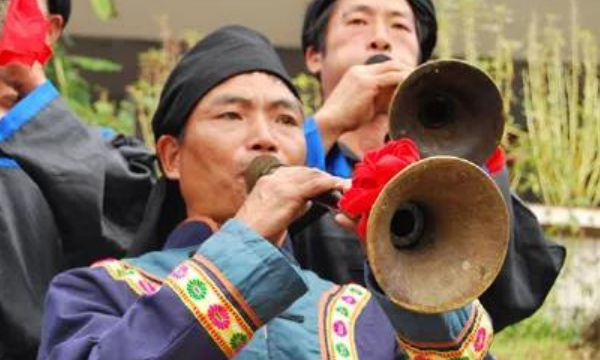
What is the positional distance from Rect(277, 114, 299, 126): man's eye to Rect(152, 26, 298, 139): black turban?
13cm

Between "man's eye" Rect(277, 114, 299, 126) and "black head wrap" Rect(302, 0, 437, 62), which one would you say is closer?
"man's eye" Rect(277, 114, 299, 126)

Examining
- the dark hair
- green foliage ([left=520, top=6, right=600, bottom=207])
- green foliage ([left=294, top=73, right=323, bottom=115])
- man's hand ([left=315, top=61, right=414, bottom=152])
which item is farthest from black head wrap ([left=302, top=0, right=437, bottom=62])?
green foliage ([left=520, top=6, right=600, bottom=207])

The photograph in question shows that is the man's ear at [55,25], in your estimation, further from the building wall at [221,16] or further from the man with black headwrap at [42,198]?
the building wall at [221,16]

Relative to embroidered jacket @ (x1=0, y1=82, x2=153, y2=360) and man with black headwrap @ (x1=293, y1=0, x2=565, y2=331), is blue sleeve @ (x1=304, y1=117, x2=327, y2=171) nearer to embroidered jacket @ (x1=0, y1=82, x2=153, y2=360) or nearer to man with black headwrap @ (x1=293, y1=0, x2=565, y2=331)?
man with black headwrap @ (x1=293, y1=0, x2=565, y2=331)

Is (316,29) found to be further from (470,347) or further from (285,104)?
(470,347)

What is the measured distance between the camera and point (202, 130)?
3.51 meters

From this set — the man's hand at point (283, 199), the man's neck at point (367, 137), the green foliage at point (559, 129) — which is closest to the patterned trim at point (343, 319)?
the man's hand at point (283, 199)

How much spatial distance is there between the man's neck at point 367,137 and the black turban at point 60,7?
0.81 meters

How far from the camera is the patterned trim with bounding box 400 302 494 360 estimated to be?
304cm

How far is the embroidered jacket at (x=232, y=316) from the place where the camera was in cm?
290

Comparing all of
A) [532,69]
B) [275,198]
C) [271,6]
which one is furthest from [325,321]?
[271,6]

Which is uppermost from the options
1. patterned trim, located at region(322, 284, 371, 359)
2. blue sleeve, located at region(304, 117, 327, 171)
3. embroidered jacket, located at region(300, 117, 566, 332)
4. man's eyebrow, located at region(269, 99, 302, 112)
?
man's eyebrow, located at region(269, 99, 302, 112)

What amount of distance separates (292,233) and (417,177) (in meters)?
0.95

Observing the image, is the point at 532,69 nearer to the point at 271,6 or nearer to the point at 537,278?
the point at 271,6
